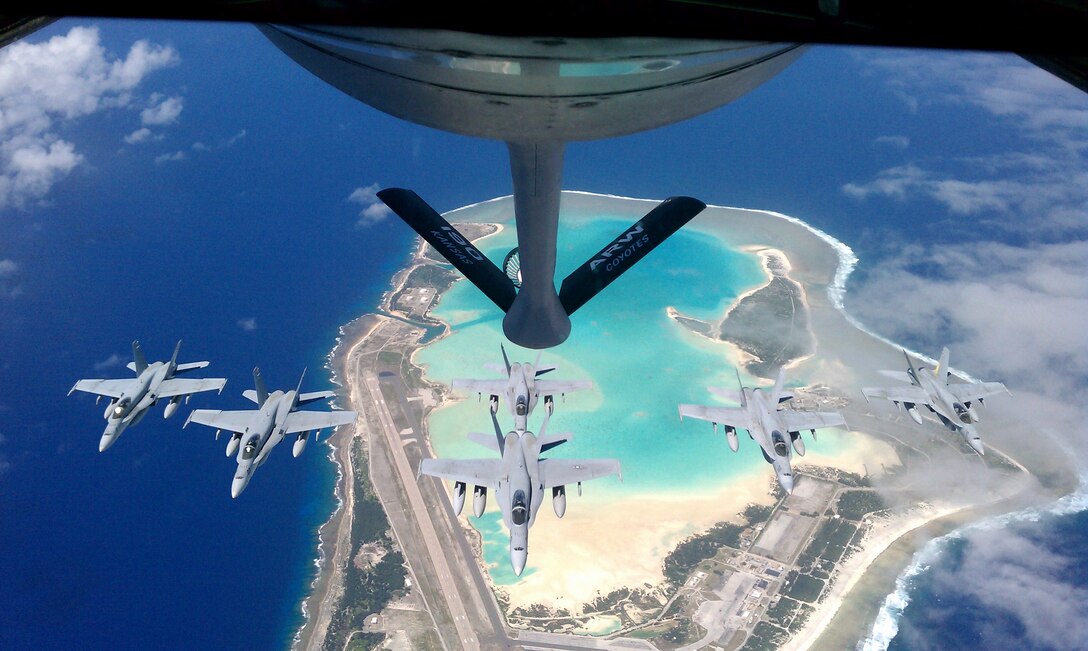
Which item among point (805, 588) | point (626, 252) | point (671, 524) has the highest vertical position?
point (626, 252)

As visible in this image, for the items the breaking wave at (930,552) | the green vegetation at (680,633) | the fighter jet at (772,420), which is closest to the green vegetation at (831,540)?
the breaking wave at (930,552)

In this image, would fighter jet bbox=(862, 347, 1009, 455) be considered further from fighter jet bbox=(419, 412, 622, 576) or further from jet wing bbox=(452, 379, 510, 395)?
jet wing bbox=(452, 379, 510, 395)

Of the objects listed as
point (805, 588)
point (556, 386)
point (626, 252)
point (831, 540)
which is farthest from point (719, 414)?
point (626, 252)

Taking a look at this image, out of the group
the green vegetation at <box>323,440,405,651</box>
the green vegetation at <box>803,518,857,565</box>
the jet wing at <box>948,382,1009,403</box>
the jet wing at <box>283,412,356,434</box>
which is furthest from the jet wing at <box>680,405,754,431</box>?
the jet wing at <box>283,412,356,434</box>

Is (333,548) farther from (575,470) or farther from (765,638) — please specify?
(765,638)

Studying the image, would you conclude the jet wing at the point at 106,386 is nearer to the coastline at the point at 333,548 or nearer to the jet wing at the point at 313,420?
the jet wing at the point at 313,420

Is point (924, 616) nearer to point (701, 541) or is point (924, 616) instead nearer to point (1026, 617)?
point (1026, 617)
